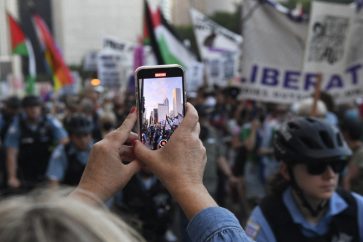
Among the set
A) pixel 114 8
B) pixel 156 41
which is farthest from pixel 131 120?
pixel 114 8

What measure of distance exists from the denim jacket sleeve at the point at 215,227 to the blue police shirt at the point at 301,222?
0.98 m

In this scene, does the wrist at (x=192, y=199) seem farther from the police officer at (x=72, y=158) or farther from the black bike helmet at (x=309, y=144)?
the police officer at (x=72, y=158)

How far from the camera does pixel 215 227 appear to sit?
1014 mm

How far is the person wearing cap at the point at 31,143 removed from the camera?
18.5 feet

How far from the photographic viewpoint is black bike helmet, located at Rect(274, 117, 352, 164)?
2.19 metres

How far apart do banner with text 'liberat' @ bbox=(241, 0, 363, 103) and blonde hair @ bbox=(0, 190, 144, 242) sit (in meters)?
4.20

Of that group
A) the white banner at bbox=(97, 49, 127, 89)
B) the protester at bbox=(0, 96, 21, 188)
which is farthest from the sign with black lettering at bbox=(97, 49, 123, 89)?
the protester at bbox=(0, 96, 21, 188)

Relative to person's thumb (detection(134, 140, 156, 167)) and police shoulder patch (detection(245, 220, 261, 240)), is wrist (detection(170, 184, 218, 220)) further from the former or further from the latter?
police shoulder patch (detection(245, 220, 261, 240))

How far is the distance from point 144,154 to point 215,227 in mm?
272

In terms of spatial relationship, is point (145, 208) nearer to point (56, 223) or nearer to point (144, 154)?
point (144, 154)

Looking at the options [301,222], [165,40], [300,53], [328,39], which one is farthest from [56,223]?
[165,40]

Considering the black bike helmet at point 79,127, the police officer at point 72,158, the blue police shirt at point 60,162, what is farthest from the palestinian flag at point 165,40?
the blue police shirt at point 60,162

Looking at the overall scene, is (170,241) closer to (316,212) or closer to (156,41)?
(156,41)

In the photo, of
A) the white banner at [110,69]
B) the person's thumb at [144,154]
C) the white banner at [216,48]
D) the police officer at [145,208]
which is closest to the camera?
the person's thumb at [144,154]
